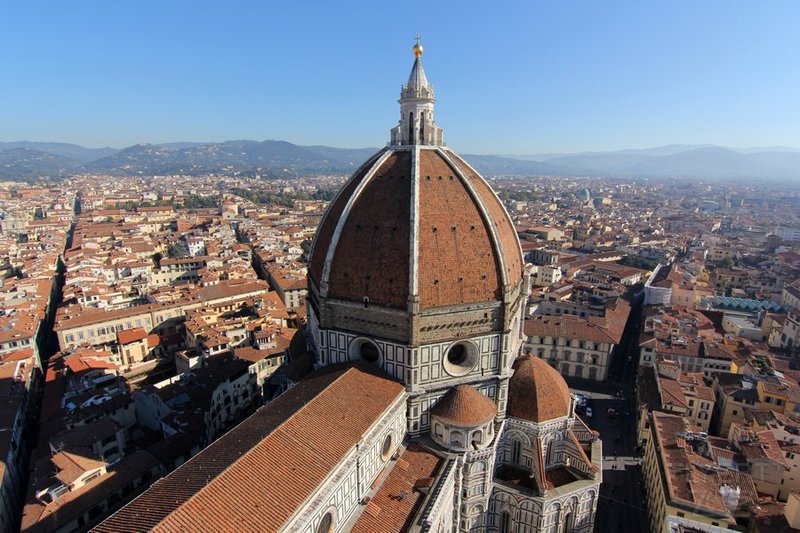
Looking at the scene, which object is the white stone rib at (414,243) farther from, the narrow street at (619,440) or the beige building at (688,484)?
the narrow street at (619,440)

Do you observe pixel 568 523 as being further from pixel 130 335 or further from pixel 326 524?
pixel 130 335

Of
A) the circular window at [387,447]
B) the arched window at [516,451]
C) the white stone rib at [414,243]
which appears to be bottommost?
the arched window at [516,451]

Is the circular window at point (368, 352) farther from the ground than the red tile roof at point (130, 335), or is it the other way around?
the circular window at point (368, 352)

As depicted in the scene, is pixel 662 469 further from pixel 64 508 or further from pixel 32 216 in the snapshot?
pixel 32 216

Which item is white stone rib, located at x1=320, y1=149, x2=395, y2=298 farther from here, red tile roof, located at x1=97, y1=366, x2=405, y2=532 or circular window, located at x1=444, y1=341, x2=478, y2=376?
circular window, located at x1=444, y1=341, x2=478, y2=376

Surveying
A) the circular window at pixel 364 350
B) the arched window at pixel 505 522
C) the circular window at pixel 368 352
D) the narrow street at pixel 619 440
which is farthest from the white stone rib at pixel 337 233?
the narrow street at pixel 619 440

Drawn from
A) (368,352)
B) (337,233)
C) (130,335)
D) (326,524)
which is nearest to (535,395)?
(368,352)
